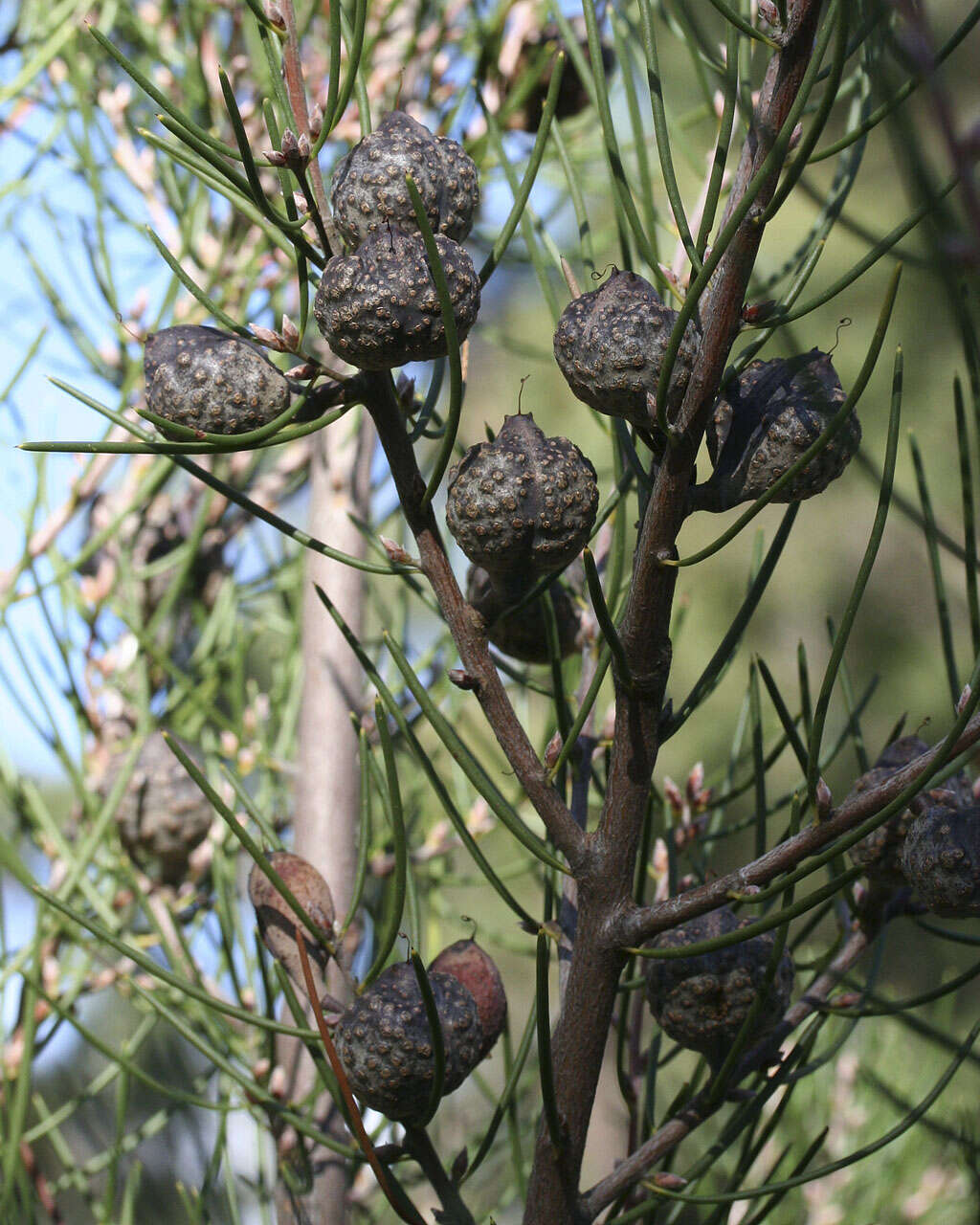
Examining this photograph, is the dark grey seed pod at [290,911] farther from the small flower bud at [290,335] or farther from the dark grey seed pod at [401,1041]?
the small flower bud at [290,335]

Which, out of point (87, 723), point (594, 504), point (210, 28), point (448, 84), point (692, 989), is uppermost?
point (210, 28)

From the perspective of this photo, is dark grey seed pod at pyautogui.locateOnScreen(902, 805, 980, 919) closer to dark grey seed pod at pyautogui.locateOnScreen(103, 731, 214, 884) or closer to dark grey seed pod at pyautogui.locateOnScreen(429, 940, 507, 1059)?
dark grey seed pod at pyautogui.locateOnScreen(429, 940, 507, 1059)

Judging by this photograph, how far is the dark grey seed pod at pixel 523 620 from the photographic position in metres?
0.39

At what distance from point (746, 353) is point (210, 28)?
73 cm

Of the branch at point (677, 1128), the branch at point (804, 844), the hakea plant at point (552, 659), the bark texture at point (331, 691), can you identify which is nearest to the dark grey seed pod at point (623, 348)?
the hakea plant at point (552, 659)

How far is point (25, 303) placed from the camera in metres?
1.07

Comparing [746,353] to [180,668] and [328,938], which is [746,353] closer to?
[328,938]

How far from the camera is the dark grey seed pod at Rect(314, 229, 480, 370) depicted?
1.01ft

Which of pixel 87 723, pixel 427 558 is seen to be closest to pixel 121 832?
pixel 87 723

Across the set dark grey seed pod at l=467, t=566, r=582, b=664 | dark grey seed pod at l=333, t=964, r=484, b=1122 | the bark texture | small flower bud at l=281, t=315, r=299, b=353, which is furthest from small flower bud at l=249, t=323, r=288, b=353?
the bark texture

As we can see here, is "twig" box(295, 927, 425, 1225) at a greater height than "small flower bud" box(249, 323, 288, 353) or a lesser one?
lesser

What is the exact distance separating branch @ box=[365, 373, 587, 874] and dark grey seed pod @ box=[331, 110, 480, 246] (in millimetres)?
48

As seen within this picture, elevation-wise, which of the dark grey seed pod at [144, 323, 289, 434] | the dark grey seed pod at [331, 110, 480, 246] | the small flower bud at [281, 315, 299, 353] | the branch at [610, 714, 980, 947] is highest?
the dark grey seed pod at [331, 110, 480, 246]

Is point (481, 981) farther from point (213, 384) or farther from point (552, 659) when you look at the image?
point (213, 384)
